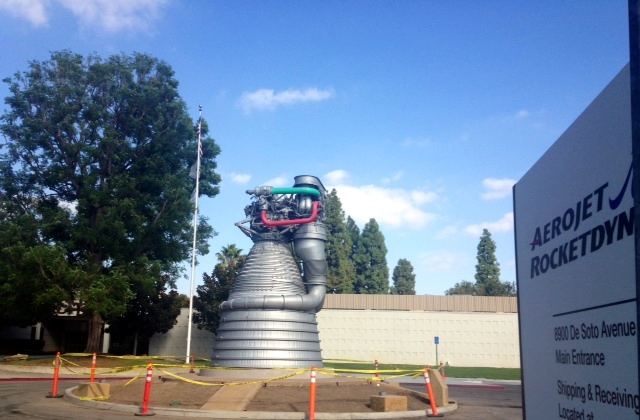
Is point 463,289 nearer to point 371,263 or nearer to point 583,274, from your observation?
point 371,263

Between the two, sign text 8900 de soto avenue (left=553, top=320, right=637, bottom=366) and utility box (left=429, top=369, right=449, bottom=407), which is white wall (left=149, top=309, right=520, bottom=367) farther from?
sign text 8900 de soto avenue (left=553, top=320, right=637, bottom=366)

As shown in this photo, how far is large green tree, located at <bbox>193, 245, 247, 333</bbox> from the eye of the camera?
42.4 m

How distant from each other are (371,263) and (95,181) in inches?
1489

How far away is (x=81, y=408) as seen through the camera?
14227mm

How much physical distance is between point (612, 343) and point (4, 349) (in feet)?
168

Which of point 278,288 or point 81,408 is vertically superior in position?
point 278,288

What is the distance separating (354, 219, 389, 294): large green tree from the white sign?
5927 cm

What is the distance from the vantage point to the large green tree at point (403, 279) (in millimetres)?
71125

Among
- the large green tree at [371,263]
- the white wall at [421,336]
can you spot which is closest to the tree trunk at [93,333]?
the white wall at [421,336]

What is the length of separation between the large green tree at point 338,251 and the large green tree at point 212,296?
13.4m

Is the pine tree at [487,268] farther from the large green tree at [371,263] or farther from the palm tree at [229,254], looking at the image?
the palm tree at [229,254]

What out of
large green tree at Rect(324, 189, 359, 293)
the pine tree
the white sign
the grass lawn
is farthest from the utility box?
the pine tree

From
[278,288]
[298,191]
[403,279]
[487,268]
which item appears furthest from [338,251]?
[278,288]

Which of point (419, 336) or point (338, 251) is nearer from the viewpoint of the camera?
point (419, 336)
